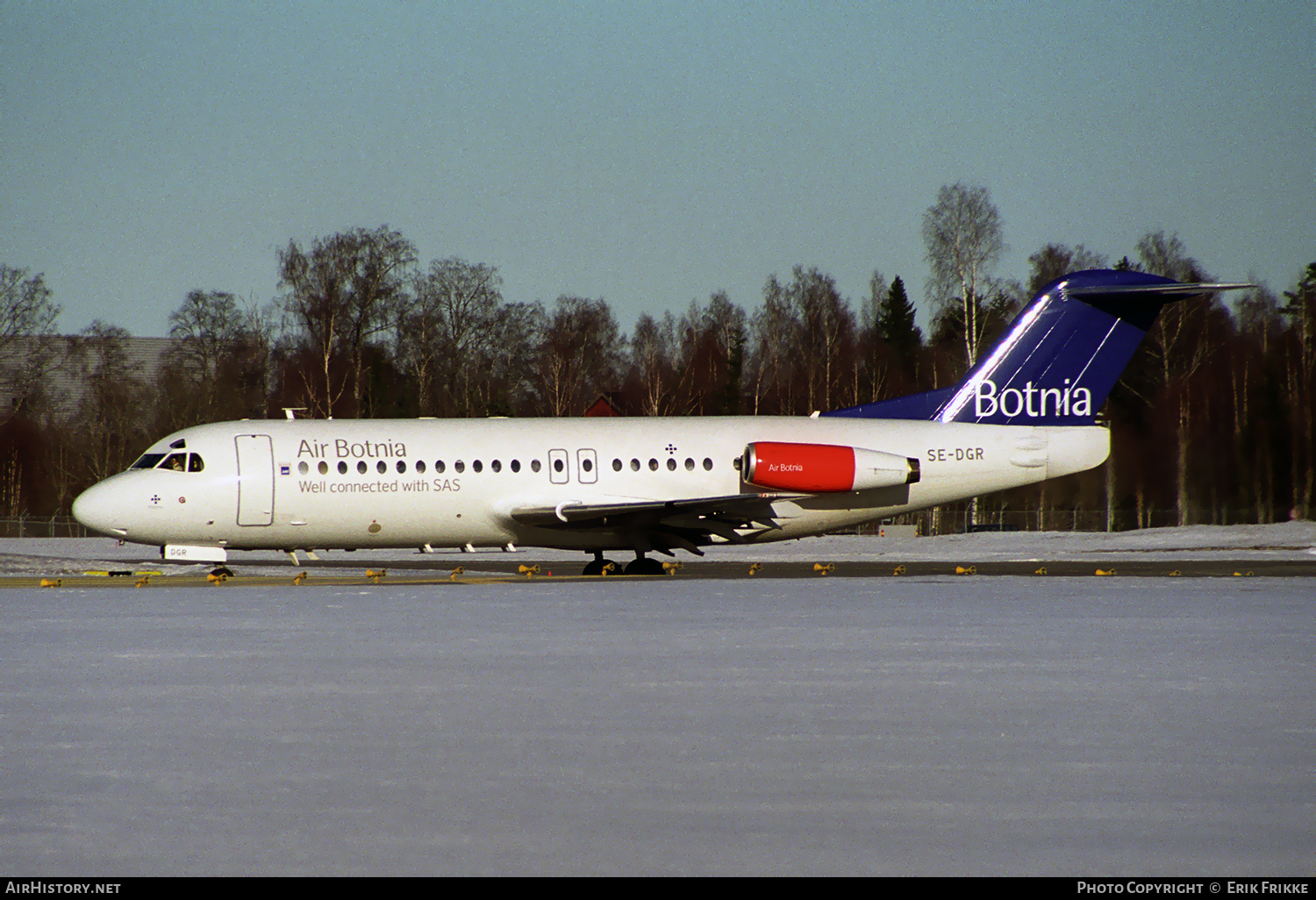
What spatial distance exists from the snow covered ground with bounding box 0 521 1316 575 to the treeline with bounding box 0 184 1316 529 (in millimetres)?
3424

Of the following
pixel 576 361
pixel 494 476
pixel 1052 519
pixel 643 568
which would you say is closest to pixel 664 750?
pixel 494 476

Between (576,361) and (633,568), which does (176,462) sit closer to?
(633,568)

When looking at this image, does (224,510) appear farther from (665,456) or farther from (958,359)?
(958,359)

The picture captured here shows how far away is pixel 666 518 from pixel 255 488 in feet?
24.9

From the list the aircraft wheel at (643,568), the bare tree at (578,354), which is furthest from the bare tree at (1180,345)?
the bare tree at (578,354)

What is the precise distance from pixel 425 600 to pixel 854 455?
34.3ft

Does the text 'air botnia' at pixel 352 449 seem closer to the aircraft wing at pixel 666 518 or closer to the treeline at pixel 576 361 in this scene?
the aircraft wing at pixel 666 518

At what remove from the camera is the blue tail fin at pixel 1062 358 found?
2673cm

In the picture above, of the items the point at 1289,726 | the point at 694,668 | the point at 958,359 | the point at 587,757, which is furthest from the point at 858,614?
the point at 958,359

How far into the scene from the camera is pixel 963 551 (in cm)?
3331

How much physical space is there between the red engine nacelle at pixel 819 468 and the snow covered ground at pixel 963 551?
6298mm

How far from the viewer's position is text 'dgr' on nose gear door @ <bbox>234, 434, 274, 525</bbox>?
24188mm

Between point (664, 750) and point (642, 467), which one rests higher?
point (642, 467)
